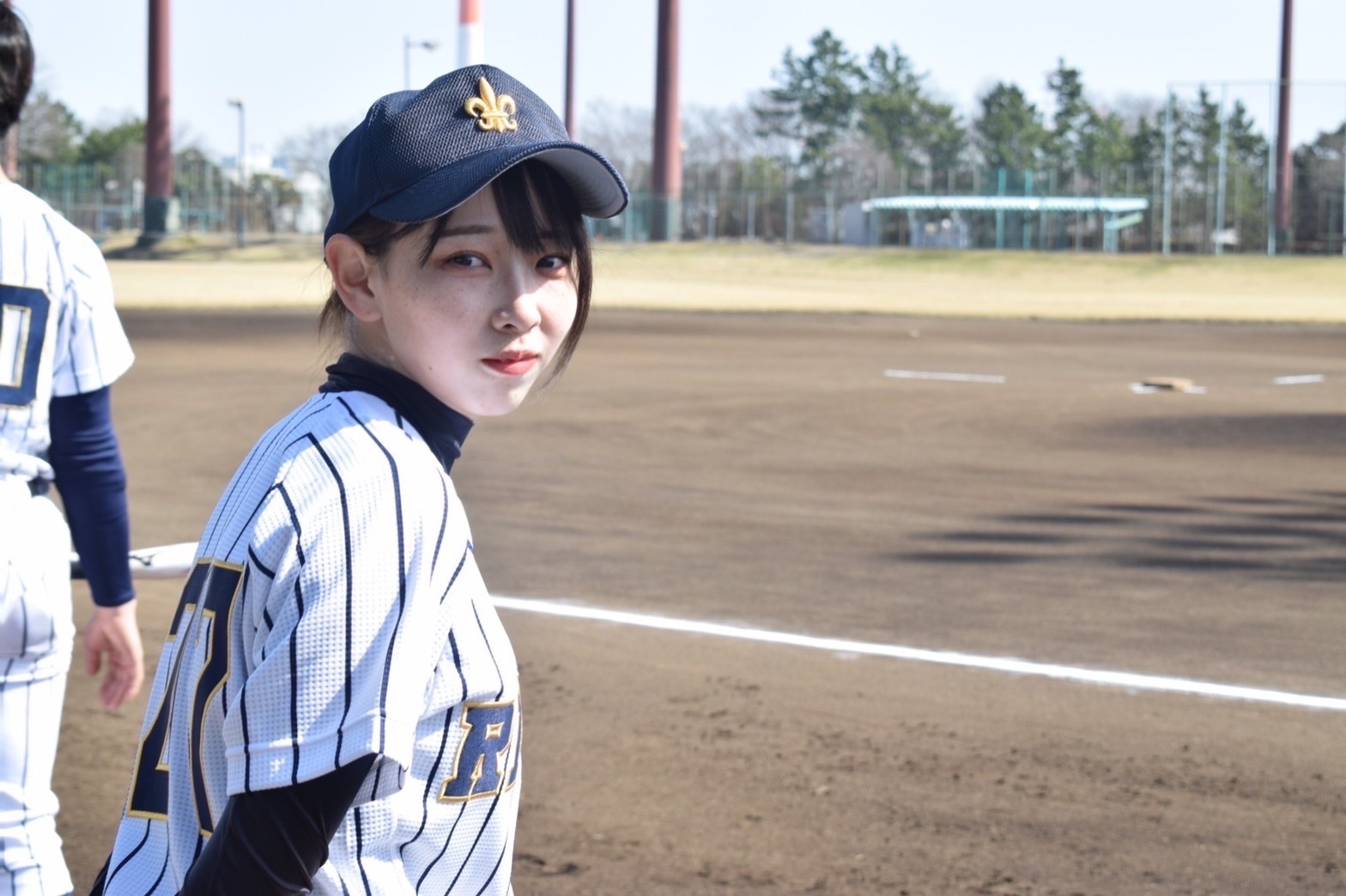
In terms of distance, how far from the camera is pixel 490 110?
1.70 m

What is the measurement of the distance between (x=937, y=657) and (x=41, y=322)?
4.26m

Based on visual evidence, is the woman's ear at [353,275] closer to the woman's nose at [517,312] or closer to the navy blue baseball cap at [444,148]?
the navy blue baseball cap at [444,148]

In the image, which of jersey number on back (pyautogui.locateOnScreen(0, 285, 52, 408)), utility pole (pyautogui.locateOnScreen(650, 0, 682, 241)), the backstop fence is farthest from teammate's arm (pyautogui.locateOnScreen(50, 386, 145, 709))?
utility pole (pyautogui.locateOnScreen(650, 0, 682, 241))

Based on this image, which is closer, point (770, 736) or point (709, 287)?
point (770, 736)

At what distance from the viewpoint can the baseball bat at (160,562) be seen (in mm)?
2801

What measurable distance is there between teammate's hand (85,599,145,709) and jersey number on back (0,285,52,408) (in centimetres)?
49

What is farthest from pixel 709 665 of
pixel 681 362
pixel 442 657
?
pixel 681 362

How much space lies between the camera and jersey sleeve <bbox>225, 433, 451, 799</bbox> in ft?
4.89

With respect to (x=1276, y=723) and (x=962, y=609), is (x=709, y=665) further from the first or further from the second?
(x=1276, y=723)

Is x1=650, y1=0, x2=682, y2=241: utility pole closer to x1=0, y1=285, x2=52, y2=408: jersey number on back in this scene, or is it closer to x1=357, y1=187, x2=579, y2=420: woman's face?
x1=0, y1=285, x2=52, y2=408: jersey number on back

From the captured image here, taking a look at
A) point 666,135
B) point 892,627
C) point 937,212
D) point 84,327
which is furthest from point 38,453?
point 937,212

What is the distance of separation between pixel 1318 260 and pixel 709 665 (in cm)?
3437

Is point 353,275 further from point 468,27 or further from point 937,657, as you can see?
point 468,27

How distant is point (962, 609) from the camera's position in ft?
23.3
